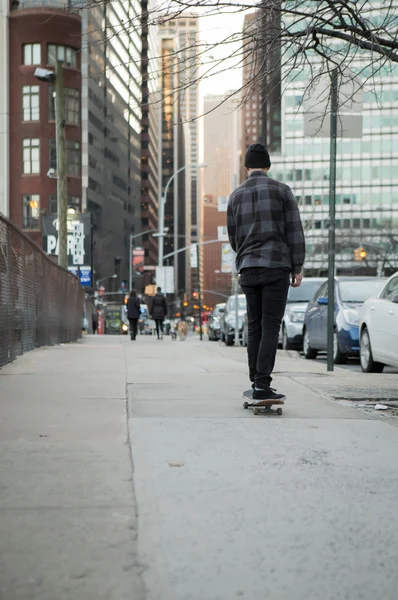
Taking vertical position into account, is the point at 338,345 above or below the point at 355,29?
below

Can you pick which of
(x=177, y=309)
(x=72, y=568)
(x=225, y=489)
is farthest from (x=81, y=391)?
(x=177, y=309)

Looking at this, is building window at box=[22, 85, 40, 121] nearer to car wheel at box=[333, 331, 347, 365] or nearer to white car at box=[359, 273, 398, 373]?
car wheel at box=[333, 331, 347, 365]

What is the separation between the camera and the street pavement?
2801 mm

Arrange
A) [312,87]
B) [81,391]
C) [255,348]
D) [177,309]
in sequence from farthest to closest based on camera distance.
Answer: [177,309]
[312,87]
[81,391]
[255,348]

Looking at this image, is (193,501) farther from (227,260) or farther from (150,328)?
(150,328)

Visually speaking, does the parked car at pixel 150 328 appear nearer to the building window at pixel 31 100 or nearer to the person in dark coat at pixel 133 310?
the building window at pixel 31 100

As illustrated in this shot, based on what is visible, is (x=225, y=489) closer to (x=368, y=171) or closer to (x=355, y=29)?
(x=355, y=29)

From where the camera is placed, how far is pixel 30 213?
82688 mm

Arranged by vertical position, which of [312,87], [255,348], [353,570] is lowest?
[353,570]

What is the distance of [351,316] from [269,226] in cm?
849

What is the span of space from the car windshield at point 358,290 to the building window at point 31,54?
72.9 meters

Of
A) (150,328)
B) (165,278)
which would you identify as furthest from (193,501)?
(150,328)

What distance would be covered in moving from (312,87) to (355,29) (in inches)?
42.3

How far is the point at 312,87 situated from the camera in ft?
28.0
